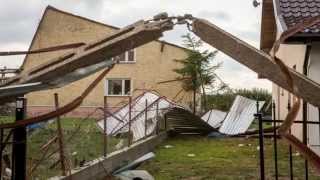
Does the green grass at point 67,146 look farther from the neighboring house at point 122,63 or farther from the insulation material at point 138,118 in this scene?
the neighboring house at point 122,63

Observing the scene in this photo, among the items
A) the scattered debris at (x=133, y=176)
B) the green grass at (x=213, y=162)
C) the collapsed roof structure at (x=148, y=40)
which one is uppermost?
the collapsed roof structure at (x=148, y=40)

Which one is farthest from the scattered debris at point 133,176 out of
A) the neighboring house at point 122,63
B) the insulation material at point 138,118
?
the neighboring house at point 122,63

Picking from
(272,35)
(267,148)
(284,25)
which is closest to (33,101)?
(272,35)

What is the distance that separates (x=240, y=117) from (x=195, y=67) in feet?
46.1

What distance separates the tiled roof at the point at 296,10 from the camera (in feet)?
37.8

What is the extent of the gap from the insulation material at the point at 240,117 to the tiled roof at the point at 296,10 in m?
6.07

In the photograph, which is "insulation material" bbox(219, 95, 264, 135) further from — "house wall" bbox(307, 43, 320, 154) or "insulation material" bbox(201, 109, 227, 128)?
"house wall" bbox(307, 43, 320, 154)

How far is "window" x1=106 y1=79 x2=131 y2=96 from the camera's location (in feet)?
123

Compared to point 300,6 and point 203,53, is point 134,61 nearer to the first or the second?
point 203,53

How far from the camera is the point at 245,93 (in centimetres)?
3058

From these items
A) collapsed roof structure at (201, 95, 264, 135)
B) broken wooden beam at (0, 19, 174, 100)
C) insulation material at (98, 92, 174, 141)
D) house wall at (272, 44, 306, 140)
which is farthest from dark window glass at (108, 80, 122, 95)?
broken wooden beam at (0, 19, 174, 100)

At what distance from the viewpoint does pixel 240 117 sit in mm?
18375

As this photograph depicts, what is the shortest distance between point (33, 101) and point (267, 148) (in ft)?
83.3

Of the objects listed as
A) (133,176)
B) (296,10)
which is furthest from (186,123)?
(133,176)
